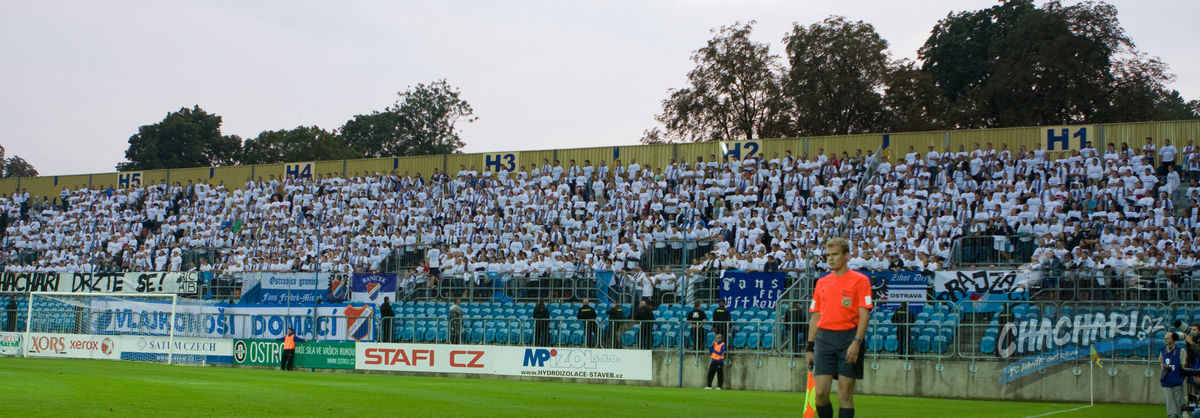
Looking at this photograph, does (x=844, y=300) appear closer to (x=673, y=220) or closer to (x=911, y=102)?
(x=673, y=220)

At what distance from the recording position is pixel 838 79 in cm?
5112

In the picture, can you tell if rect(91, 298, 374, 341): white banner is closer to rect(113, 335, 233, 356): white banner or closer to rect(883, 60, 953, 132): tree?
Result: rect(113, 335, 233, 356): white banner

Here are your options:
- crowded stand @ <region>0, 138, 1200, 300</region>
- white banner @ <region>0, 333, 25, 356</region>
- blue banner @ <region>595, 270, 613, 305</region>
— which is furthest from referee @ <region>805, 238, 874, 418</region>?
white banner @ <region>0, 333, 25, 356</region>

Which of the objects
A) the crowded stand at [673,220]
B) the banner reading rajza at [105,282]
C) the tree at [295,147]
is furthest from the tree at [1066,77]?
the tree at [295,147]

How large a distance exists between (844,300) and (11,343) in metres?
32.5

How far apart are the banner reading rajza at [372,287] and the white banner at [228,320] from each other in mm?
1278

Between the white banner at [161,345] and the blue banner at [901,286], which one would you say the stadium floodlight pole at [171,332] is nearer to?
the white banner at [161,345]

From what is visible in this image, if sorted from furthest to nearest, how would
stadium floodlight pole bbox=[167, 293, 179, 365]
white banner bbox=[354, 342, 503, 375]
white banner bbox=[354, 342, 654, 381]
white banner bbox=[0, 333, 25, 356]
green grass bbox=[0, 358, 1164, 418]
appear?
white banner bbox=[0, 333, 25, 356]
stadium floodlight pole bbox=[167, 293, 179, 365]
white banner bbox=[354, 342, 503, 375]
white banner bbox=[354, 342, 654, 381]
green grass bbox=[0, 358, 1164, 418]

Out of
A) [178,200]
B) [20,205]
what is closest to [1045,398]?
[178,200]

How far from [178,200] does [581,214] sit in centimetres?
2150

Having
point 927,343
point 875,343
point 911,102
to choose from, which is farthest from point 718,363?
point 911,102

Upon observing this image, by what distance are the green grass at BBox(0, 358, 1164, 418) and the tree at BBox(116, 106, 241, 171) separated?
66535 millimetres

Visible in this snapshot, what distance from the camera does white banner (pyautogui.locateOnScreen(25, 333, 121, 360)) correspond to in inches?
1378

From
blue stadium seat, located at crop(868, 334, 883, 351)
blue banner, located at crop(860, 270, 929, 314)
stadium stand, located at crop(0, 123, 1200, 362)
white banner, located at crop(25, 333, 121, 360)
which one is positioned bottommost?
white banner, located at crop(25, 333, 121, 360)
